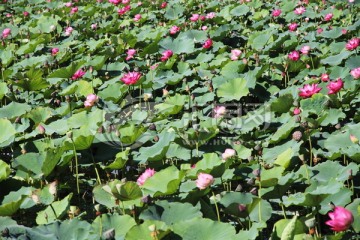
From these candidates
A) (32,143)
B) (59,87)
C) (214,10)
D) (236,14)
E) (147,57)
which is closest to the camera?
(32,143)

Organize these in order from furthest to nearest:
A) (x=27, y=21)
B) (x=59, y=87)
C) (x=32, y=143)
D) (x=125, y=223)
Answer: (x=27, y=21), (x=59, y=87), (x=32, y=143), (x=125, y=223)

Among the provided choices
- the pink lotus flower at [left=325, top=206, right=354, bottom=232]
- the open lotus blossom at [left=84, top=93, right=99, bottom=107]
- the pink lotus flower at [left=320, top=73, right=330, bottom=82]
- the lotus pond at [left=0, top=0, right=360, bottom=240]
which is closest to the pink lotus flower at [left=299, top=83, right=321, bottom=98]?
the lotus pond at [left=0, top=0, right=360, bottom=240]

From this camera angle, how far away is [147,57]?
13.2 ft

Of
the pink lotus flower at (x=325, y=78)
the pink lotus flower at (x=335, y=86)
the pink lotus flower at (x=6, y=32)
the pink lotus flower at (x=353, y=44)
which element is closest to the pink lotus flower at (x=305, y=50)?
the pink lotus flower at (x=353, y=44)

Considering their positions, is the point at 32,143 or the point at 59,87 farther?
the point at 59,87

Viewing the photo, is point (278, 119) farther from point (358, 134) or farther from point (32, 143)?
point (32, 143)

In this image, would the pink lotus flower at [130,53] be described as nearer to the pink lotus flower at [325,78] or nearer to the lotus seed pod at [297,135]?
the pink lotus flower at [325,78]

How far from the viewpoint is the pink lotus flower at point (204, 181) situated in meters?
1.85

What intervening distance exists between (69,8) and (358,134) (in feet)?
14.1

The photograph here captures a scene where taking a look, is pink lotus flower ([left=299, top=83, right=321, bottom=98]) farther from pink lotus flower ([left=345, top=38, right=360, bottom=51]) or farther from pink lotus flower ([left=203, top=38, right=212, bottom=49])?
pink lotus flower ([left=203, top=38, right=212, bottom=49])

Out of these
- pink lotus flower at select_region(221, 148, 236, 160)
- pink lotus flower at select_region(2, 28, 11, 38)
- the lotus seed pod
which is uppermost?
the lotus seed pod

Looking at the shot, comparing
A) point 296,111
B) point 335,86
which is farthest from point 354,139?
point 335,86

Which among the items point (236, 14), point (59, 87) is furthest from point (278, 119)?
point (236, 14)

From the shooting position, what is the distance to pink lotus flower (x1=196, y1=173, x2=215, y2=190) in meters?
1.85
